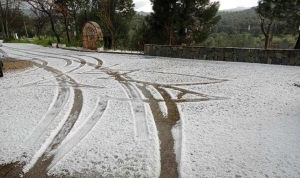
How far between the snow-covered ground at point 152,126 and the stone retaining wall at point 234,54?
2.58m

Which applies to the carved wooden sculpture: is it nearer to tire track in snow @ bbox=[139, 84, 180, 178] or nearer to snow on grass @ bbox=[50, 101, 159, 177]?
tire track in snow @ bbox=[139, 84, 180, 178]

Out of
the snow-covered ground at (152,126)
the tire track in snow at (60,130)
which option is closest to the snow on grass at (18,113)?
the snow-covered ground at (152,126)

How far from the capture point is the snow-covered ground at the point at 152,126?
8.41 ft

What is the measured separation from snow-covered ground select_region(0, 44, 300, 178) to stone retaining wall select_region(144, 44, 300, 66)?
2.58m

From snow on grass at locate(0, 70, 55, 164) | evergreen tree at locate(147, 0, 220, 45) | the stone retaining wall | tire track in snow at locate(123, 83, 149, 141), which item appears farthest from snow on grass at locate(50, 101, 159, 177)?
evergreen tree at locate(147, 0, 220, 45)

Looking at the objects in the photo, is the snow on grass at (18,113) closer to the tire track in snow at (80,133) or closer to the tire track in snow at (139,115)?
the tire track in snow at (80,133)

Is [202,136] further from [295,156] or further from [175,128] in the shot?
[295,156]

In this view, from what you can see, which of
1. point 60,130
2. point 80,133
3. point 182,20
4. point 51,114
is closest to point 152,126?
point 80,133

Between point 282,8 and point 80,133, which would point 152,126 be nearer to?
point 80,133

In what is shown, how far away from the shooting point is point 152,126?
3578 mm

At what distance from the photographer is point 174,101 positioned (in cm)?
480

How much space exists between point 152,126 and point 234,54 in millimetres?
7935

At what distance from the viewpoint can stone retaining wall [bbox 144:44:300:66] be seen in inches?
340

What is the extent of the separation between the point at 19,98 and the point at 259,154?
5.50m
